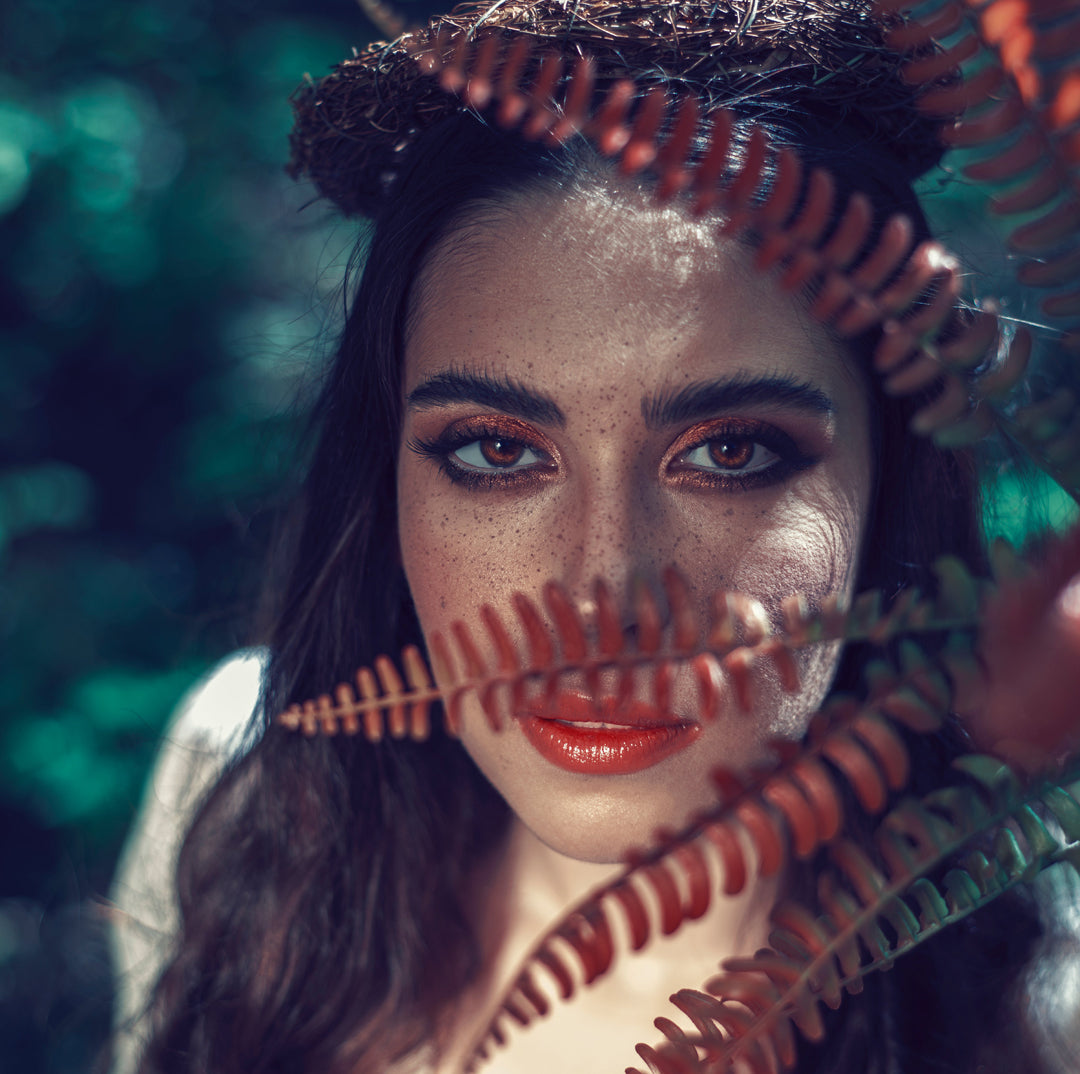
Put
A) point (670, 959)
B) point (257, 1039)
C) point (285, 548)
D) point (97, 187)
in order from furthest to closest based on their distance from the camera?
1. point (97, 187)
2. point (285, 548)
3. point (257, 1039)
4. point (670, 959)

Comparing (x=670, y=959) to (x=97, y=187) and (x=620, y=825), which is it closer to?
(x=620, y=825)

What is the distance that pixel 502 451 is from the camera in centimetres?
95

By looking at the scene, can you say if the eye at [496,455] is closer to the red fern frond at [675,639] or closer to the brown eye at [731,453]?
the brown eye at [731,453]

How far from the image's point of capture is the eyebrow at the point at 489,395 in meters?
0.86

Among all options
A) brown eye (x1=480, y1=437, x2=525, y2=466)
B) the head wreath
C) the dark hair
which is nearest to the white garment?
the dark hair

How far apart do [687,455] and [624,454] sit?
0.24ft

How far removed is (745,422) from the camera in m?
0.86

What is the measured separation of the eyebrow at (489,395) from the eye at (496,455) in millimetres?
54

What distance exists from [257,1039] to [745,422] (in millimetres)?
1090

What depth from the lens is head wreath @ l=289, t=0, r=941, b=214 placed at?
84cm

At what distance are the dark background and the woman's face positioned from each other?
0.92 metres

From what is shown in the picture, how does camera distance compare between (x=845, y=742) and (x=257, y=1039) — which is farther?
(x=257, y=1039)

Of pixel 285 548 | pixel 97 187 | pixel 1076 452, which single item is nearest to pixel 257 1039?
pixel 285 548

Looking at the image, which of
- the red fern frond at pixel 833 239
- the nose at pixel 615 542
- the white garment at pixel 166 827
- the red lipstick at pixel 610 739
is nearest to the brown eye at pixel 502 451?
the nose at pixel 615 542
